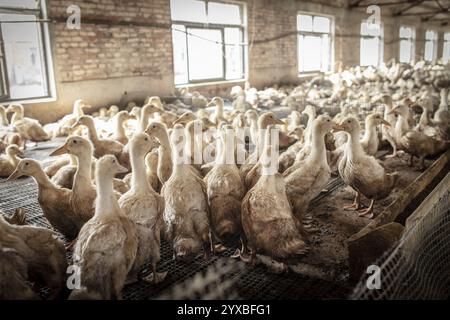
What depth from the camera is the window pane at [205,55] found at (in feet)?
49.6

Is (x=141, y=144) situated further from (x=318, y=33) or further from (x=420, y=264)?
(x=318, y=33)

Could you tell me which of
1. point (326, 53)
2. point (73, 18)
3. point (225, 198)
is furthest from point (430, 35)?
point (225, 198)

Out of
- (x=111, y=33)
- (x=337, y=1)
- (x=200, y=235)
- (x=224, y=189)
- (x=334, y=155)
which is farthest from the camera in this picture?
(x=337, y=1)

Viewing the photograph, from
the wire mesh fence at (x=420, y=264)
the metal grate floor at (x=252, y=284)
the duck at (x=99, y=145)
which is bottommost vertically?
the metal grate floor at (x=252, y=284)

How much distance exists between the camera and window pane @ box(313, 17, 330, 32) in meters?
21.9

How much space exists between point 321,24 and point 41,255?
21.9 meters

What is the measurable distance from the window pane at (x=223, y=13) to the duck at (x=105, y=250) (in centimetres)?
1338

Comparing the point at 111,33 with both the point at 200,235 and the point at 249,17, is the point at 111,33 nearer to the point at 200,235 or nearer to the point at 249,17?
the point at 249,17

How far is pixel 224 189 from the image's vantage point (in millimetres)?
4344

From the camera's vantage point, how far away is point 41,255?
3.32 metres

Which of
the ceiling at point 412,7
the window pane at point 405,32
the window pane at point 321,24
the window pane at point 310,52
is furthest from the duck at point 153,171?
the window pane at point 405,32

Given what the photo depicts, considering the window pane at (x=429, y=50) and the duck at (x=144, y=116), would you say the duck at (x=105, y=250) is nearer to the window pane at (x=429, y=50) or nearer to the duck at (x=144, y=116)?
the duck at (x=144, y=116)
